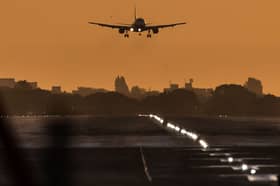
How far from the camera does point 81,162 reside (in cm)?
5900

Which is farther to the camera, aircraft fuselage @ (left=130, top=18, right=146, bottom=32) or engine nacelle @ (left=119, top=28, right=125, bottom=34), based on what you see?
aircraft fuselage @ (left=130, top=18, right=146, bottom=32)

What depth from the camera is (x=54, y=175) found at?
42.9 metres

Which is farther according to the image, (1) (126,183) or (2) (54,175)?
(2) (54,175)

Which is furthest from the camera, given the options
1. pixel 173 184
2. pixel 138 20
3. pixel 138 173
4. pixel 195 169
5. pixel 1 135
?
pixel 138 20

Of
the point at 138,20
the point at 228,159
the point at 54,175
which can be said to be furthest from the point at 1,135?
the point at 138,20

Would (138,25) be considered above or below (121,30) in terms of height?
above

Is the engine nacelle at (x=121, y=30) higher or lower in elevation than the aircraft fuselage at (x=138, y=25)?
lower

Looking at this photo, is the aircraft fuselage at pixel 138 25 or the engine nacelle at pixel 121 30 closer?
the engine nacelle at pixel 121 30

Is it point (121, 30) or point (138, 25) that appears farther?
point (138, 25)

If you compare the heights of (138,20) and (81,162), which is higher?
(138,20)

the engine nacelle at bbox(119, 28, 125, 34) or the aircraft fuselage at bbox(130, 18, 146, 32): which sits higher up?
the aircraft fuselage at bbox(130, 18, 146, 32)

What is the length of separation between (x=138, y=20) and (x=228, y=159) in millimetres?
104558

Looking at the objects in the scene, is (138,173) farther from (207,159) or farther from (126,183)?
(207,159)

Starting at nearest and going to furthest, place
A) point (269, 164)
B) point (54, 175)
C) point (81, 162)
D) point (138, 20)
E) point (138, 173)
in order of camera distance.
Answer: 1. point (54, 175)
2. point (138, 173)
3. point (269, 164)
4. point (81, 162)
5. point (138, 20)
